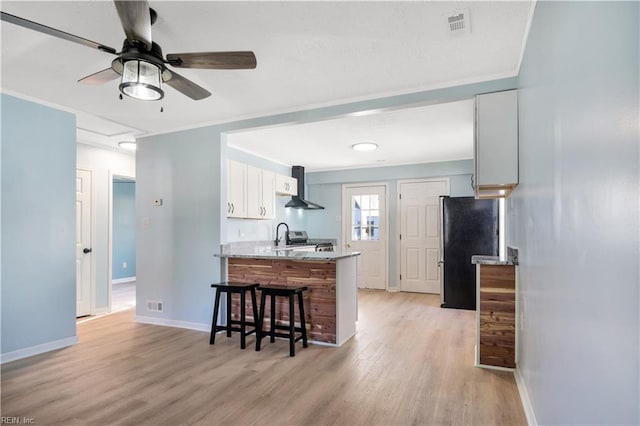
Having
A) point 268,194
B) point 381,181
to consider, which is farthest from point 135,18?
point 381,181

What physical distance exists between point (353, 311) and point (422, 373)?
4.07 ft

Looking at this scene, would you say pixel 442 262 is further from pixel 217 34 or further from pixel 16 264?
pixel 16 264

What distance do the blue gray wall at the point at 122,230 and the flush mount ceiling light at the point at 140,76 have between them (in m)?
6.62

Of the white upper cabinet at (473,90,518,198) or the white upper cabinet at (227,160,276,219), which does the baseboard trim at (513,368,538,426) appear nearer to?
the white upper cabinet at (473,90,518,198)

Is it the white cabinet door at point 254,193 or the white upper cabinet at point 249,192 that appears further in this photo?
the white cabinet door at point 254,193

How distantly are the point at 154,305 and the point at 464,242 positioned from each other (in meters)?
4.36

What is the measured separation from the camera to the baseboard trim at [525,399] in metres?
2.01

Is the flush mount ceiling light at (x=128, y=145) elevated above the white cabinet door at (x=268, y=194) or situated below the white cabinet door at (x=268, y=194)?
above

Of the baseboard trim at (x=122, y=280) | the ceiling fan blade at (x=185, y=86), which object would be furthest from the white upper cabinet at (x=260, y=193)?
the baseboard trim at (x=122, y=280)

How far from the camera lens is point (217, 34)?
2277mm

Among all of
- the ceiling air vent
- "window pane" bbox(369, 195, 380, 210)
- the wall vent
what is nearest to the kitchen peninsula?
the wall vent

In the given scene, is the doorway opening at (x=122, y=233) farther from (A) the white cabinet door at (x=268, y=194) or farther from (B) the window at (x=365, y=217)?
Result: (B) the window at (x=365, y=217)

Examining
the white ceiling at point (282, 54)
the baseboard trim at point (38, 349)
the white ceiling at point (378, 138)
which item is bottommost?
the baseboard trim at point (38, 349)

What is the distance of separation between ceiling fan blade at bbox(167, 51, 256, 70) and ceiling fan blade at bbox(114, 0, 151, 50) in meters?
0.18
